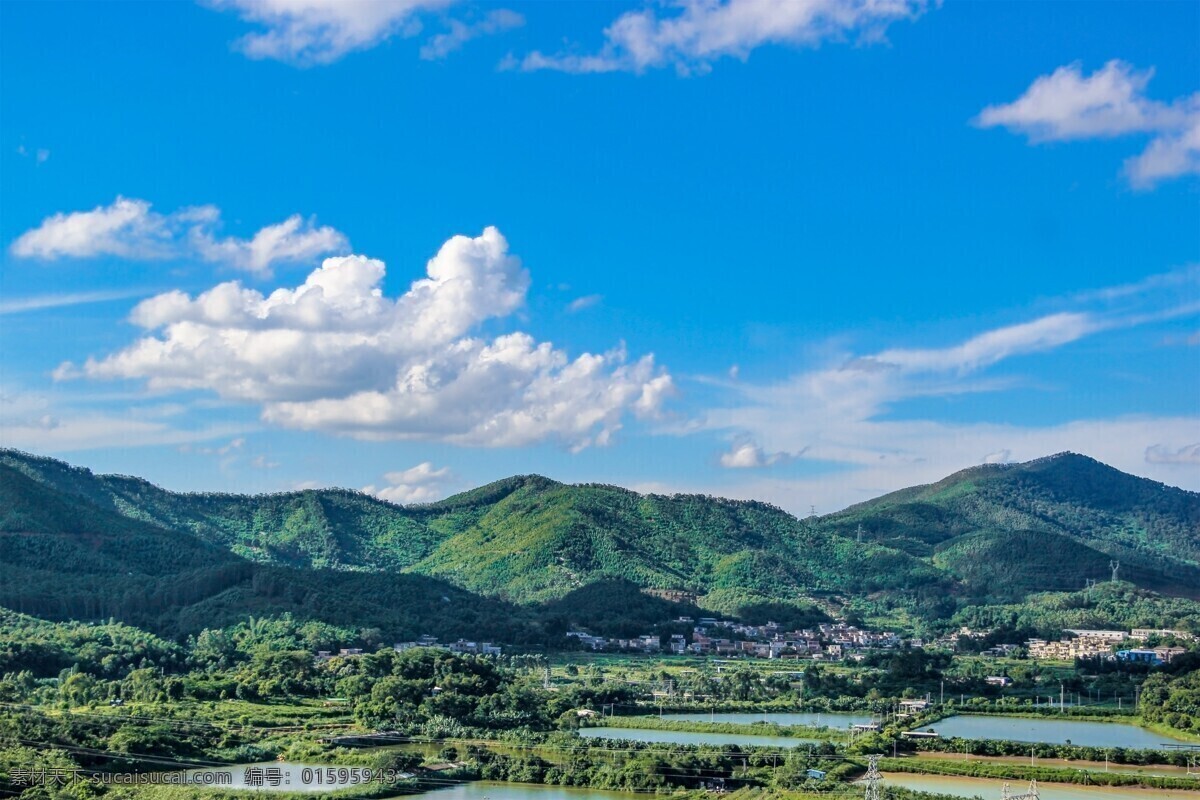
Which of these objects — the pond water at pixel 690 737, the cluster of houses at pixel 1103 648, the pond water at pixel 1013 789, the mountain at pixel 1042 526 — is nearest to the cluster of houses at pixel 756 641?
the cluster of houses at pixel 1103 648

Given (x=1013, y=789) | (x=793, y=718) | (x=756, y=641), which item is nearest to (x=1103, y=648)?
(x=756, y=641)

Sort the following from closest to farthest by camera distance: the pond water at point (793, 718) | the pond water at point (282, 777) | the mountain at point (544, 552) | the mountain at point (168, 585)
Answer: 1. the pond water at point (282, 777)
2. the pond water at point (793, 718)
3. the mountain at point (168, 585)
4. the mountain at point (544, 552)

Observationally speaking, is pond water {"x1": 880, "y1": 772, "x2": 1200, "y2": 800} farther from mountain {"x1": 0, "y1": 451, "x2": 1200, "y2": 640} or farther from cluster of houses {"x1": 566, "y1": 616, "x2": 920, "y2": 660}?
mountain {"x1": 0, "y1": 451, "x2": 1200, "y2": 640}

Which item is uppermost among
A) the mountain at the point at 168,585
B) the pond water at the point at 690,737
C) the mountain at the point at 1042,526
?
the mountain at the point at 1042,526

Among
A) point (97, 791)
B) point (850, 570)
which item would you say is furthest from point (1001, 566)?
point (97, 791)

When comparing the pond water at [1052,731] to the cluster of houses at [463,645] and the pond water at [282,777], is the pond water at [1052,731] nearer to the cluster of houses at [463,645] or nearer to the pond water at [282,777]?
the pond water at [282,777]

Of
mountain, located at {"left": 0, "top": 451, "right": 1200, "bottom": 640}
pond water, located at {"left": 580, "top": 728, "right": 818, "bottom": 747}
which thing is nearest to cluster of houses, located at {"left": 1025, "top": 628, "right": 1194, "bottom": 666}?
mountain, located at {"left": 0, "top": 451, "right": 1200, "bottom": 640}

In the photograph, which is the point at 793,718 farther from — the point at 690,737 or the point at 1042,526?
the point at 1042,526

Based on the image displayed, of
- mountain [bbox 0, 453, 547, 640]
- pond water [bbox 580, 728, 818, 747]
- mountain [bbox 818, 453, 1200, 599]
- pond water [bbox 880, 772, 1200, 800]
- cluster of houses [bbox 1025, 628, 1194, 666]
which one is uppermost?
mountain [bbox 818, 453, 1200, 599]
